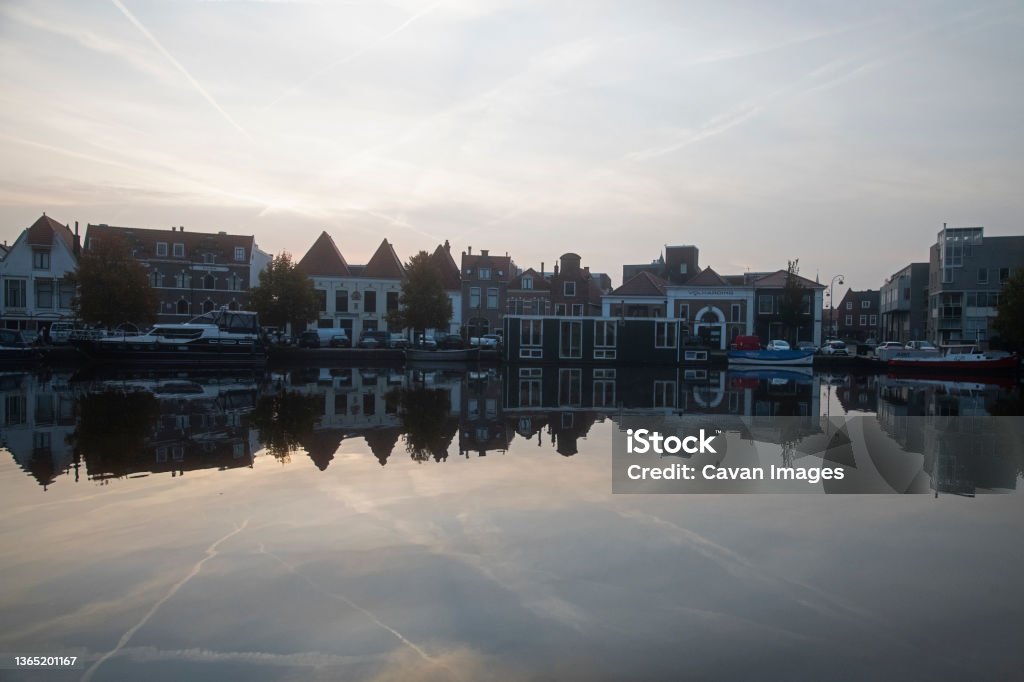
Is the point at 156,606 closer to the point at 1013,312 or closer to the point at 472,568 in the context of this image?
the point at 472,568

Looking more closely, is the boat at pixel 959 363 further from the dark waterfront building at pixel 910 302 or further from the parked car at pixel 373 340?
the parked car at pixel 373 340

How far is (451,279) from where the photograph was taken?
7062cm

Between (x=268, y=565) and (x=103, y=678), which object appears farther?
(x=268, y=565)

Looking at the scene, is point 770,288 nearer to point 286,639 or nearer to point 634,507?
point 634,507

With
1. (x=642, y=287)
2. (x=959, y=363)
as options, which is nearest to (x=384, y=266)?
(x=642, y=287)

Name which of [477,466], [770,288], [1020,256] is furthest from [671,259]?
[477,466]

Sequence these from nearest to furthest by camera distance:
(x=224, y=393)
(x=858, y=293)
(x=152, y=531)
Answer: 1. (x=152, y=531)
2. (x=224, y=393)
3. (x=858, y=293)

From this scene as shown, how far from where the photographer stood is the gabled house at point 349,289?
6731 cm

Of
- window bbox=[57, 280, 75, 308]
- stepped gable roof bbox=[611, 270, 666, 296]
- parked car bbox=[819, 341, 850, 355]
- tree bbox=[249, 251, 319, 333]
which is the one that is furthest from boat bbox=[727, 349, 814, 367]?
window bbox=[57, 280, 75, 308]

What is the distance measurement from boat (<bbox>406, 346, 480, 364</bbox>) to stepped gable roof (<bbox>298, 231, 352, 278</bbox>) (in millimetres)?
20224

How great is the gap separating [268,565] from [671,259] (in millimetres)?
69809

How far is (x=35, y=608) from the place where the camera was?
19.2 feet

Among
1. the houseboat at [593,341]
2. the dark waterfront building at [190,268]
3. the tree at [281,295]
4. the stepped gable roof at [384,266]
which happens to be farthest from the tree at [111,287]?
the houseboat at [593,341]

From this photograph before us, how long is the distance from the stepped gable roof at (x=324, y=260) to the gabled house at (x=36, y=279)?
18340 millimetres
